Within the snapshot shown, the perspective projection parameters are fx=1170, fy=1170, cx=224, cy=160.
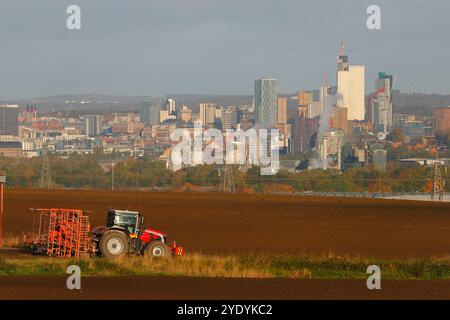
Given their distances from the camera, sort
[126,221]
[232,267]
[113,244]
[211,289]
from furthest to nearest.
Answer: [126,221] < [113,244] < [232,267] < [211,289]

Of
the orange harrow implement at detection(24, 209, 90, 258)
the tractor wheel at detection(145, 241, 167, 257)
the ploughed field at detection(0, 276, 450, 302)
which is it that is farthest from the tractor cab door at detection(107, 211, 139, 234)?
the ploughed field at detection(0, 276, 450, 302)

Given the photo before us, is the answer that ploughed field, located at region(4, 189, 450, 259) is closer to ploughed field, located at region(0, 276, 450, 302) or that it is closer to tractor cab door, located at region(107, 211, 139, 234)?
tractor cab door, located at region(107, 211, 139, 234)

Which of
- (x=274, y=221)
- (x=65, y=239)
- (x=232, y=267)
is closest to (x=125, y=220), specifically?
(x=65, y=239)

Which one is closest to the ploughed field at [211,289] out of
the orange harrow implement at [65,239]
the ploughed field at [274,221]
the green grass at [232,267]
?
the green grass at [232,267]

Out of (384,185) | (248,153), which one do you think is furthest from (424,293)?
(248,153)

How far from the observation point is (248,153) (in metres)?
185

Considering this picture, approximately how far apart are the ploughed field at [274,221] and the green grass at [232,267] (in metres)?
5.01

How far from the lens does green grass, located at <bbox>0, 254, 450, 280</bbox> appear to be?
30.5 meters

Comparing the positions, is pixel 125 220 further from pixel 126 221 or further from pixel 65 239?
pixel 65 239

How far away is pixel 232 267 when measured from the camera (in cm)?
3164

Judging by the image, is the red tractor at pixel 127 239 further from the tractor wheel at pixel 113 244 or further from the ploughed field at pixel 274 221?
the ploughed field at pixel 274 221

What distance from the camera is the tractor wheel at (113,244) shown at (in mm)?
33812

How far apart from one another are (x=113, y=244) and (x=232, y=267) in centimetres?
414
